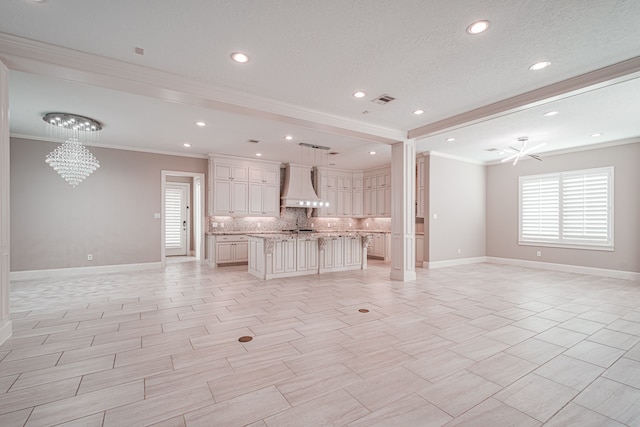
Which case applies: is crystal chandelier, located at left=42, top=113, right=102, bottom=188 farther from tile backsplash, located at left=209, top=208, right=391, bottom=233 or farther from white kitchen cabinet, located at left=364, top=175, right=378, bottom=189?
white kitchen cabinet, located at left=364, top=175, right=378, bottom=189

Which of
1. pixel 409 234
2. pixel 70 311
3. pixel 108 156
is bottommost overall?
pixel 70 311

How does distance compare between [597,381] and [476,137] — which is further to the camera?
[476,137]

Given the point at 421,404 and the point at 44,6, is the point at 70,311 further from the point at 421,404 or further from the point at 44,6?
the point at 421,404

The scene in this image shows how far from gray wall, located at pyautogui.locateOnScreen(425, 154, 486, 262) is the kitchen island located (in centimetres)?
196

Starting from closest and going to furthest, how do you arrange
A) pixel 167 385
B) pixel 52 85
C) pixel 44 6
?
pixel 167 385 < pixel 44 6 < pixel 52 85

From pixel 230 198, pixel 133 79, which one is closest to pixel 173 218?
pixel 230 198

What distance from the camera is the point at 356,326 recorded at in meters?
3.43

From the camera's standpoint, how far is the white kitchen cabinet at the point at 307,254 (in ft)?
21.4

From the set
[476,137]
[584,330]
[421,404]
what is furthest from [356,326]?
[476,137]

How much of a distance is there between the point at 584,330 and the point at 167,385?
14.3ft

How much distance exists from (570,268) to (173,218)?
37.8 feet

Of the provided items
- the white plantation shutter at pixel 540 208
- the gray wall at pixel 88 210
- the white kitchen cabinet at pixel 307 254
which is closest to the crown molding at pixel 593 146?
the white plantation shutter at pixel 540 208

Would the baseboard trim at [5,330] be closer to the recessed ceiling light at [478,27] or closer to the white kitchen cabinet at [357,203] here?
the recessed ceiling light at [478,27]

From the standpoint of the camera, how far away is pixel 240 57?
3137mm
